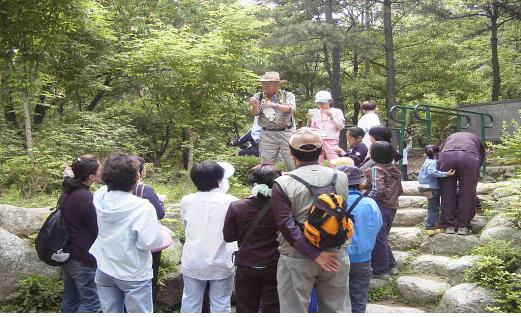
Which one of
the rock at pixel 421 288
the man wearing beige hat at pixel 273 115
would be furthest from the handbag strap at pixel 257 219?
the man wearing beige hat at pixel 273 115

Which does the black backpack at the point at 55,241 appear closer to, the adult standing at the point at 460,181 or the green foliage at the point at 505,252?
the green foliage at the point at 505,252

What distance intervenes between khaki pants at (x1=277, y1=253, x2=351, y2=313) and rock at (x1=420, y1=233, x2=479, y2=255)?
3000 millimetres

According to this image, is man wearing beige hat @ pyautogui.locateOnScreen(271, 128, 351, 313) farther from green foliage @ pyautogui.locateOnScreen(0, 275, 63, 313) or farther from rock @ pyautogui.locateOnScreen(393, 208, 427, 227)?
rock @ pyautogui.locateOnScreen(393, 208, 427, 227)

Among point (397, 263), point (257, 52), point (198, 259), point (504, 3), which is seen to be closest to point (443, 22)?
point (504, 3)

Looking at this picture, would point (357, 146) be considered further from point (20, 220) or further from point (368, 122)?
point (20, 220)

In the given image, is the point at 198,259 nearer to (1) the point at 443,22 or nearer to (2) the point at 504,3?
(2) the point at 504,3

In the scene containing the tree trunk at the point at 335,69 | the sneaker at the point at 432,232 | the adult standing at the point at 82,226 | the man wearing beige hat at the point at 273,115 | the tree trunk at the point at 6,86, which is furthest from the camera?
the tree trunk at the point at 335,69

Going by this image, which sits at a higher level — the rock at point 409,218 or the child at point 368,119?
the child at point 368,119

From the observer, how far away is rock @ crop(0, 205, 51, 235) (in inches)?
235

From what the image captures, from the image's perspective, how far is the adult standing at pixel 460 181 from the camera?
220 inches

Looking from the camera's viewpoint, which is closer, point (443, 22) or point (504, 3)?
point (504, 3)

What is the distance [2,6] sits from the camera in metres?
7.96

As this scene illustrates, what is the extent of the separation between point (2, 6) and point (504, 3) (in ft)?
41.6

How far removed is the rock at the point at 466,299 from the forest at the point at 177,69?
6.59 meters
